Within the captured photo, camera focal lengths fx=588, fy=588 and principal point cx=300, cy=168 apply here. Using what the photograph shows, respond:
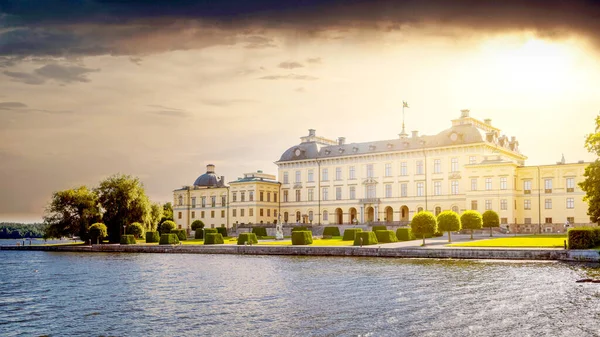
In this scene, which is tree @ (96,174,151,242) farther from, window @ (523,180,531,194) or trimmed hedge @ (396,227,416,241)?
window @ (523,180,531,194)

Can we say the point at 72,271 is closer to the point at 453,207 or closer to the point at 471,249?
the point at 471,249

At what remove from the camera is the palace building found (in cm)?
6222

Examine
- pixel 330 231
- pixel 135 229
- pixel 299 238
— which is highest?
pixel 135 229

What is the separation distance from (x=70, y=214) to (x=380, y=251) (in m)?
38.7

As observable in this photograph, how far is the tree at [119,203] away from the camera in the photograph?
215 feet

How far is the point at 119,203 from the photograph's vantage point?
2601 inches

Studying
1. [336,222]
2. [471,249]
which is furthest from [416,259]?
[336,222]

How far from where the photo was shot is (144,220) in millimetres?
66562

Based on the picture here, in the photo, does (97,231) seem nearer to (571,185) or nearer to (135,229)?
(135,229)

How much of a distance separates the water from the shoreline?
7.70 ft

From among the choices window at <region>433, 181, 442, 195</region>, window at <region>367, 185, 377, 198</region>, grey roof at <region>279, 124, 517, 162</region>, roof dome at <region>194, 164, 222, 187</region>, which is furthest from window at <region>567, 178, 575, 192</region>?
roof dome at <region>194, 164, 222, 187</region>

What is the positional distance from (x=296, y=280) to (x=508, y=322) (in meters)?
12.4

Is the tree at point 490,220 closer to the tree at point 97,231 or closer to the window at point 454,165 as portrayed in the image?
the window at point 454,165

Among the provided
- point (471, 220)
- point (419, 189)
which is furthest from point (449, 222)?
point (419, 189)
